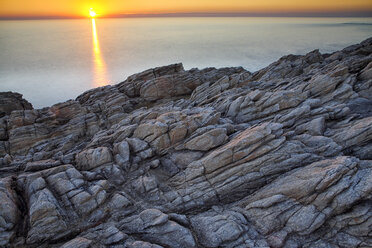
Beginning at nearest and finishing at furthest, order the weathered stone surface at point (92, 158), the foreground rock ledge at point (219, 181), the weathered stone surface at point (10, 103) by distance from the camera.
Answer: the foreground rock ledge at point (219, 181) → the weathered stone surface at point (92, 158) → the weathered stone surface at point (10, 103)

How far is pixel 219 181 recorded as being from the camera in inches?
1083

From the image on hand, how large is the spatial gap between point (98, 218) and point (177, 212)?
27.3 feet

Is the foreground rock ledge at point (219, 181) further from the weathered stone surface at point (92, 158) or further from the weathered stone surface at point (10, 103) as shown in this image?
the weathered stone surface at point (10, 103)

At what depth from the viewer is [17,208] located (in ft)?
78.0

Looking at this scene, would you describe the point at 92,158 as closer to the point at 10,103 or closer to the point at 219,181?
the point at 219,181

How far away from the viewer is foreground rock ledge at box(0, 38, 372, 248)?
2131cm

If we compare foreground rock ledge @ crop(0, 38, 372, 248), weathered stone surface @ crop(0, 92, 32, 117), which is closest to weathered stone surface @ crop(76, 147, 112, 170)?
foreground rock ledge @ crop(0, 38, 372, 248)

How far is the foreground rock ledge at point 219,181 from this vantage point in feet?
69.9

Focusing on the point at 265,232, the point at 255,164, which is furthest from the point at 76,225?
the point at 255,164

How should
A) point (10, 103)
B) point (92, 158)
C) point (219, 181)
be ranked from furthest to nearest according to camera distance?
point (10, 103)
point (92, 158)
point (219, 181)

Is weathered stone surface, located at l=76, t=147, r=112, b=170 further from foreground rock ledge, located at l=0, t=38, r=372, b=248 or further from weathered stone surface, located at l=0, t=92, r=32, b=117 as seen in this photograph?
weathered stone surface, located at l=0, t=92, r=32, b=117

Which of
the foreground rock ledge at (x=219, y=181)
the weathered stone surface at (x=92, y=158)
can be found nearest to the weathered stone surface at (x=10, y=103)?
the foreground rock ledge at (x=219, y=181)

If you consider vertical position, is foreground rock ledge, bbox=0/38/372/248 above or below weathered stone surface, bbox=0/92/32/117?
above

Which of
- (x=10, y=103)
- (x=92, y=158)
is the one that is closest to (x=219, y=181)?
(x=92, y=158)
